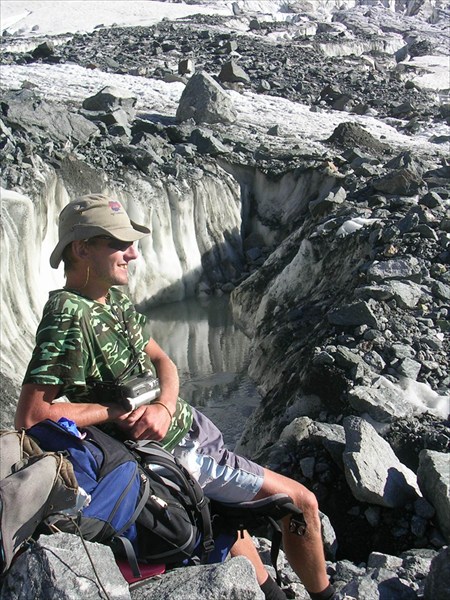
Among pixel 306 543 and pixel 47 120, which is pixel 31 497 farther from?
pixel 47 120

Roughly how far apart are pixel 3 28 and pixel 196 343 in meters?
29.5

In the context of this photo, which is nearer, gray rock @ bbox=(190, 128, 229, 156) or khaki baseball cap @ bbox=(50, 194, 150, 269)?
khaki baseball cap @ bbox=(50, 194, 150, 269)

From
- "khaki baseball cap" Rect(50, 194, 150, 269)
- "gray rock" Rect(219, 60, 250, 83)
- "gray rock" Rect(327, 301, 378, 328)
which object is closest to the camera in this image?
"khaki baseball cap" Rect(50, 194, 150, 269)

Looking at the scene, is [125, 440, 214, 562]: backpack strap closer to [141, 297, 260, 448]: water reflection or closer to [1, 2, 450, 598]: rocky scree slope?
[1, 2, 450, 598]: rocky scree slope

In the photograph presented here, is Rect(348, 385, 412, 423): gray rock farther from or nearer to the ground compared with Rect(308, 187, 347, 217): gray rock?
nearer to the ground

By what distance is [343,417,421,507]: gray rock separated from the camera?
4.76m

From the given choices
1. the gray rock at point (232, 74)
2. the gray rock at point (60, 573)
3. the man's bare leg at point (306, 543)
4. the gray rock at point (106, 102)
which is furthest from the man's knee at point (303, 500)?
the gray rock at point (232, 74)

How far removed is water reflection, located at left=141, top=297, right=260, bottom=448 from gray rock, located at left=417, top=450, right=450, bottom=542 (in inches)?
161

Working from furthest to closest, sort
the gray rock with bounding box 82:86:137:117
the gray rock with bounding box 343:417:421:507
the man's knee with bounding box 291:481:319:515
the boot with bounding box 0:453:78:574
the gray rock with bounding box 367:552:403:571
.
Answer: the gray rock with bounding box 82:86:137:117 → the gray rock with bounding box 343:417:421:507 → the gray rock with bounding box 367:552:403:571 → the man's knee with bounding box 291:481:319:515 → the boot with bounding box 0:453:78:574

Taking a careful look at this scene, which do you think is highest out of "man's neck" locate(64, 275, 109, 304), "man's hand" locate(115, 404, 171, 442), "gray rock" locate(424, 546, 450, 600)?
"man's neck" locate(64, 275, 109, 304)

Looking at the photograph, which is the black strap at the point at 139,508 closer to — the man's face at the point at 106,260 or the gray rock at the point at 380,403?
the man's face at the point at 106,260

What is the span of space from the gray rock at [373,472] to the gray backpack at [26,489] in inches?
102

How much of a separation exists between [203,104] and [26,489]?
15.6 m

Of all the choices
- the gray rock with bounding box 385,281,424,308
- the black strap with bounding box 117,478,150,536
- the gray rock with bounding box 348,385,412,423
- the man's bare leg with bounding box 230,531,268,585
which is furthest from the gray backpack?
the gray rock with bounding box 385,281,424,308
